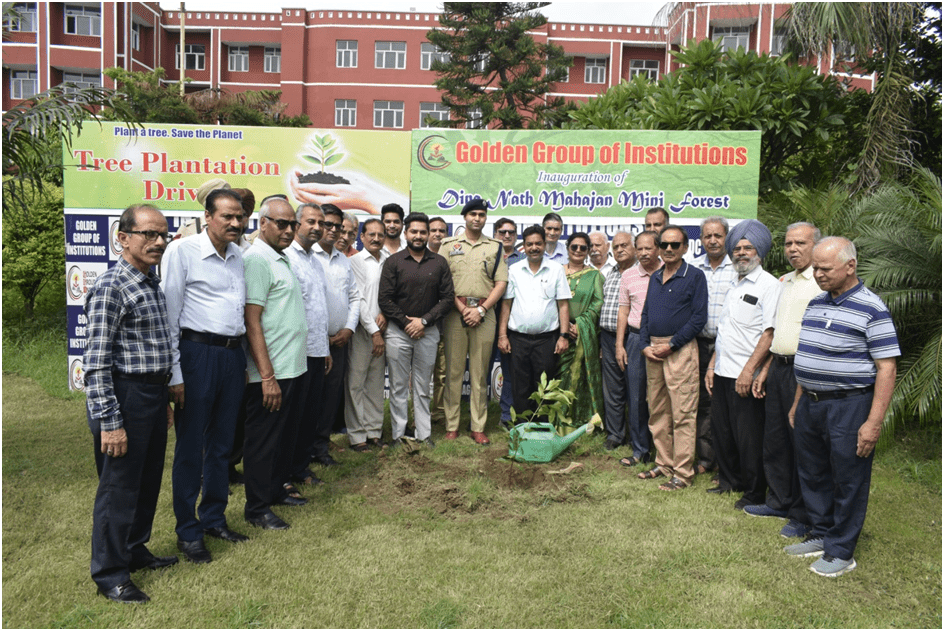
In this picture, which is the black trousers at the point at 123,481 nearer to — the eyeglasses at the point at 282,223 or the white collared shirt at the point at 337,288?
the eyeglasses at the point at 282,223

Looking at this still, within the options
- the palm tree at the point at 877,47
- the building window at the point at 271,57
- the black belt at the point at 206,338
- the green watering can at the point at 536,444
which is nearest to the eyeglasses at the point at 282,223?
the black belt at the point at 206,338

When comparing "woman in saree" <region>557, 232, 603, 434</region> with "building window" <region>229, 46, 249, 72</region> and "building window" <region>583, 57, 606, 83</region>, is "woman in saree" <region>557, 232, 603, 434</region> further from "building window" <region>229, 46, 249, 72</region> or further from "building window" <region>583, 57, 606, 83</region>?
"building window" <region>229, 46, 249, 72</region>

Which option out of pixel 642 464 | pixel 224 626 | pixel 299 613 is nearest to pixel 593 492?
pixel 642 464

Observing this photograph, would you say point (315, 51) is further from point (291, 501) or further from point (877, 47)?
point (291, 501)

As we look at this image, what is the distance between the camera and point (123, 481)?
309cm

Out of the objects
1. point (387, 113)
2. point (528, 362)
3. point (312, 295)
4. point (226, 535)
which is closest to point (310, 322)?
point (312, 295)

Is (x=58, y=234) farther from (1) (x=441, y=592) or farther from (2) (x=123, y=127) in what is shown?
(1) (x=441, y=592)

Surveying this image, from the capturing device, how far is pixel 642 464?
5.41 m

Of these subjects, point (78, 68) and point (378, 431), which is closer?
point (378, 431)

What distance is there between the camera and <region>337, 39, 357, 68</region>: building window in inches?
1190

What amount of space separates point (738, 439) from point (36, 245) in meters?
10.2

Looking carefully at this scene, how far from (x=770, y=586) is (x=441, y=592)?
5.61ft

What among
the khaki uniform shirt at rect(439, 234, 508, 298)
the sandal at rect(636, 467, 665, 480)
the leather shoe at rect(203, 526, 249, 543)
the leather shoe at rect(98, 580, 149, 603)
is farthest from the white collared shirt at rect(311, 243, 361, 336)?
the sandal at rect(636, 467, 665, 480)

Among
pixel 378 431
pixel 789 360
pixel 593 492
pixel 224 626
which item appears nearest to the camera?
pixel 224 626
